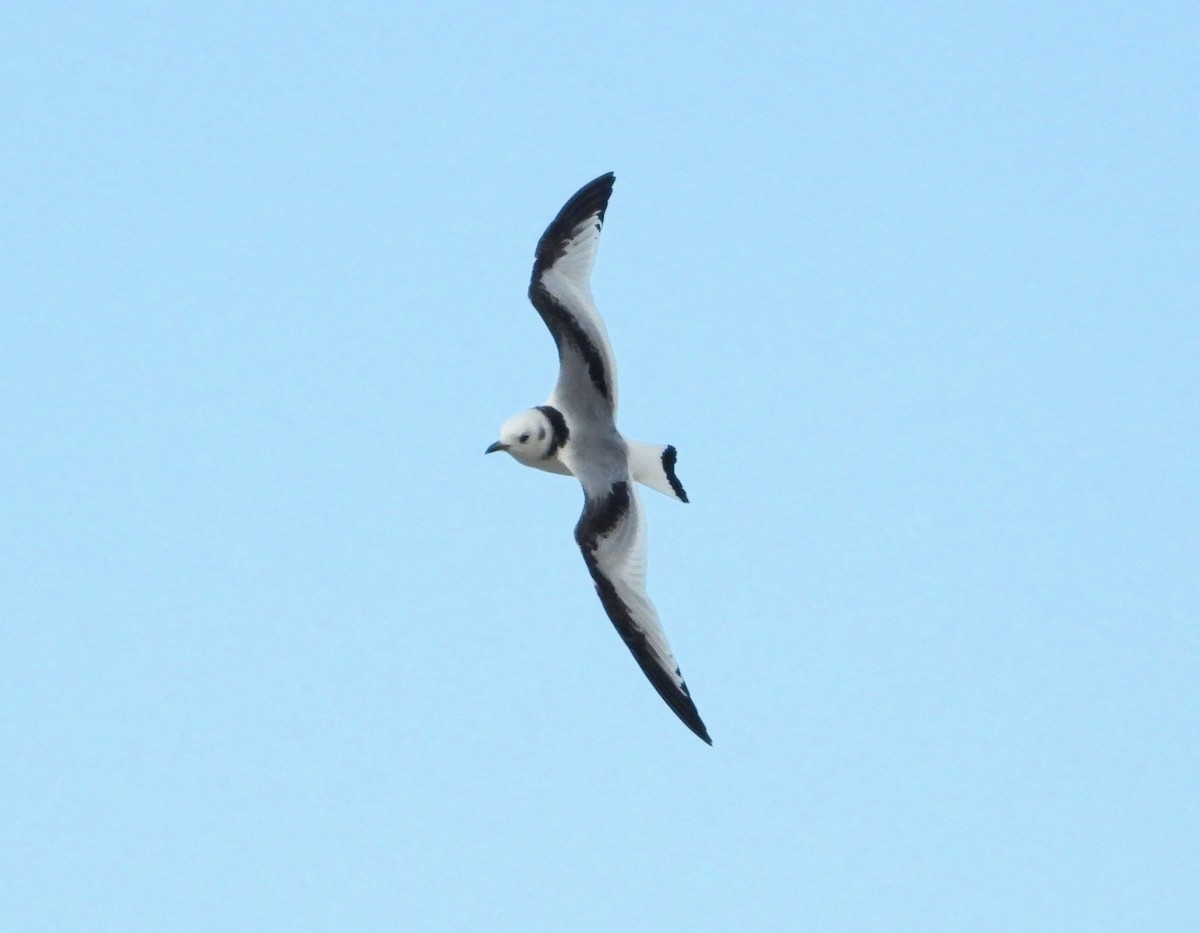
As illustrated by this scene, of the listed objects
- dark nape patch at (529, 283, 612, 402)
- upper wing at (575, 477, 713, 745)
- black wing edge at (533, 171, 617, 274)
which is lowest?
upper wing at (575, 477, 713, 745)

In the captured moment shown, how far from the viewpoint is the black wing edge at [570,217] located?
A: 15.8 metres

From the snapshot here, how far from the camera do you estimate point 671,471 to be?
14.8 meters

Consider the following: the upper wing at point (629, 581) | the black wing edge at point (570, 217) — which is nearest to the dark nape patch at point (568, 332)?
the black wing edge at point (570, 217)

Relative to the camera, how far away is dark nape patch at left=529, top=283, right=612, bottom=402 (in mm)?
15008

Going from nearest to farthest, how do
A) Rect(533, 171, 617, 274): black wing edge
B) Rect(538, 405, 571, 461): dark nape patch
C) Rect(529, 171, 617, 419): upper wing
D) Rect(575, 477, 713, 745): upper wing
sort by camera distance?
Rect(575, 477, 713, 745): upper wing < Rect(538, 405, 571, 461): dark nape patch < Rect(529, 171, 617, 419): upper wing < Rect(533, 171, 617, 274): black wing edge

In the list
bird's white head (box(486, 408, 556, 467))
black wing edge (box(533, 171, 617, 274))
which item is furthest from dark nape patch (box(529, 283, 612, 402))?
bird's white head (box(486, 408, 556, 467))

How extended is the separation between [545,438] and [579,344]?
39.1 inches

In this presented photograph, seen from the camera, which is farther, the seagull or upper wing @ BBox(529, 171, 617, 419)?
upper wing @ BBox(529, 171, 617, 419)

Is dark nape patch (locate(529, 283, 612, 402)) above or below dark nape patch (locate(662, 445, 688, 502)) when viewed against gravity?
above

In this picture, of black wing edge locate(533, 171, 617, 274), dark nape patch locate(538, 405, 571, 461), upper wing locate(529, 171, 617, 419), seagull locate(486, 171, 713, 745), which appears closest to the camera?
seagull locate(486, 171, 713, 745)

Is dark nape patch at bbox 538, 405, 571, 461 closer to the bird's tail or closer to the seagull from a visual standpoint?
the seagull

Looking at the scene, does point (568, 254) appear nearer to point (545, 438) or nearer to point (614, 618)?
point (545, 438)

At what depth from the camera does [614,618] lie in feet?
45.4

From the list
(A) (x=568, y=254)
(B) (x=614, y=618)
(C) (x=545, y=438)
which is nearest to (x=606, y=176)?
(A) (x=568, y=254)
